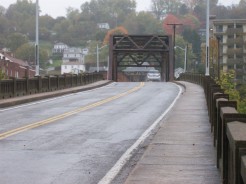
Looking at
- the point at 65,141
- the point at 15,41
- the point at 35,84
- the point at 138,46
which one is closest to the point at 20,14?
the point at 15,41

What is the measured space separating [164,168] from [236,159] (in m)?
4.84

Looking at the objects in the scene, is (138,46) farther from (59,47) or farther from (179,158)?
(59,47)

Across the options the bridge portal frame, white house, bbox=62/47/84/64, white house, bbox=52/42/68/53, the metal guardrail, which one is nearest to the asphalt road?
the metal guardrail

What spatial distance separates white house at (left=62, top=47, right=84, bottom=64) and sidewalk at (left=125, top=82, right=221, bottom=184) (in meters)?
163

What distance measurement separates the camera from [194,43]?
155 metres

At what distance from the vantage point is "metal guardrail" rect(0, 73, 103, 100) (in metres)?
30.3

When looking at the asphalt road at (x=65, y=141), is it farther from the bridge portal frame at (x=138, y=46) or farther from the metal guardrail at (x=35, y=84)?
the bridge portal frame at (x=138, y=46)

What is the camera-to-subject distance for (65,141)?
14289 mm

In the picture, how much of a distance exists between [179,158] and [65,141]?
383 centimetres

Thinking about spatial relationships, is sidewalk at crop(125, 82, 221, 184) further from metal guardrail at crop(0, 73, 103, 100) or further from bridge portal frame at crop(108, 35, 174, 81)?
bridge portal frame at crop(108, 35, 174, 81)

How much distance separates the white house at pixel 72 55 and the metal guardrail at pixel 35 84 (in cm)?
13019

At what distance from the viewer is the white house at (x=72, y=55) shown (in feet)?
596

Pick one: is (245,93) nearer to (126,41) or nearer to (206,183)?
(126,41)

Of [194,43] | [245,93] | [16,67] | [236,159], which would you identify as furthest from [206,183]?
[194,43]
